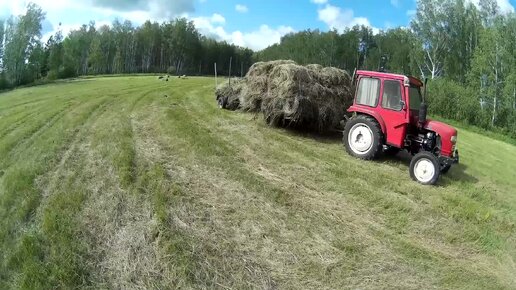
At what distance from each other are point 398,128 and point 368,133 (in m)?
0.72

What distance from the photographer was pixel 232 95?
15.3 meters

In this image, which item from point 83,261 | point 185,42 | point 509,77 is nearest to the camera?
point 83,261

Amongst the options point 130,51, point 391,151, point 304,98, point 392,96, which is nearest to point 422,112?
Answer: point 392,96

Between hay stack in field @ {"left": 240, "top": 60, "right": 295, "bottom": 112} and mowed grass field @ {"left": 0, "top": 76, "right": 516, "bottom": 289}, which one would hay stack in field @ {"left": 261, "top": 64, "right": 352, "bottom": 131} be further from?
mowed grass field @ {"left": 0, "top": 76, "right": 516, "bottom": 289}

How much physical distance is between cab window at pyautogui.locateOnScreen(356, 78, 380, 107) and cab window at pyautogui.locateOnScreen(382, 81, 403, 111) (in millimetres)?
191

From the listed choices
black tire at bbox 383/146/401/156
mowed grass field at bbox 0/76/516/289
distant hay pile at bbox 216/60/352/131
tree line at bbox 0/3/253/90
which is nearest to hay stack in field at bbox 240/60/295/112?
distant hay pile at bbox 216/60/352/131

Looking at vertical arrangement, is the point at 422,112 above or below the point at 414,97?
below

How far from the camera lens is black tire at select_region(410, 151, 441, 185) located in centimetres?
856

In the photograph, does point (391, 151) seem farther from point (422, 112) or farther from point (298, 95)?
point (298, 95)

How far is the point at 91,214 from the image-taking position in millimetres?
6000

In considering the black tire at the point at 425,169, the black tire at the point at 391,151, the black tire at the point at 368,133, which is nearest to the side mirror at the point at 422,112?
the black tire at the point at 425,169

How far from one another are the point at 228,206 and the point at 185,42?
3157 inches

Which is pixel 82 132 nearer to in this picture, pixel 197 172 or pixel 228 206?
pixel 197 172

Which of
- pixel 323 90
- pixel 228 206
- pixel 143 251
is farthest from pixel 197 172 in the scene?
pixel 323 90
